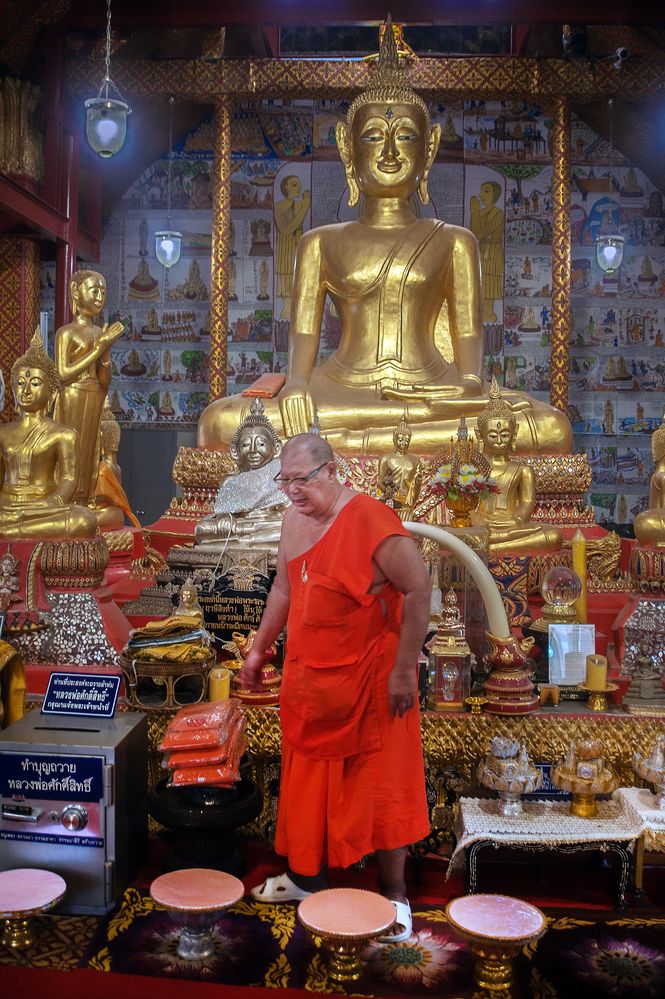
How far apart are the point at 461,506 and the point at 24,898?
7.03 ft

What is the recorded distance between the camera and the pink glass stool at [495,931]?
1.81 meters

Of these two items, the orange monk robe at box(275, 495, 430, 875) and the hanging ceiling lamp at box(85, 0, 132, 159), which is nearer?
the orange monk robe at box(275, 495, 430, 875)

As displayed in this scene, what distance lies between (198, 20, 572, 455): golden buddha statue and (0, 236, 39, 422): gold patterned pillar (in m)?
2.97

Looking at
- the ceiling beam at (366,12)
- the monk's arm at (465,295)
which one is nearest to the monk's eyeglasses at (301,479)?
the monk's arm at (465,295)

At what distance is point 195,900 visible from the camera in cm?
192

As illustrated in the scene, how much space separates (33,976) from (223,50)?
25.2 feet

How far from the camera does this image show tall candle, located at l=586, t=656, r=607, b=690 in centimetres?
261

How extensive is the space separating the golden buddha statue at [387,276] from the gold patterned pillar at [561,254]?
77.6 inches

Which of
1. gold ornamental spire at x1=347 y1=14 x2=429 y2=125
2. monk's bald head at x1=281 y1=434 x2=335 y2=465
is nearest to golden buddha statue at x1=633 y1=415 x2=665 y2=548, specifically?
monk's bald head at x1=281 y1=434 x2=335 y2=465

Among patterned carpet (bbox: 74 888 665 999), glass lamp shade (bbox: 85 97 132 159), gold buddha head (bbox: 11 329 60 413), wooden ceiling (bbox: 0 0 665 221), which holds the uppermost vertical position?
wooden ceiling (bbox: 0 0 665 221)

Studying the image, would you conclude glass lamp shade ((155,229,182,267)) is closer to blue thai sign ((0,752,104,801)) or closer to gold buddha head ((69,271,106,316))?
gold buddha head ((69,271,106,316))

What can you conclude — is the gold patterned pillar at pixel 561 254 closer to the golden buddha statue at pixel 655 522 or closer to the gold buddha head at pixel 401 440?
the gold buddha head at pixel 401 440

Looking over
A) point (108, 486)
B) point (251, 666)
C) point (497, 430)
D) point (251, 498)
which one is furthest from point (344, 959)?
point (108, 486)

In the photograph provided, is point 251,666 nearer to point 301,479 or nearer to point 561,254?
point 301,479
